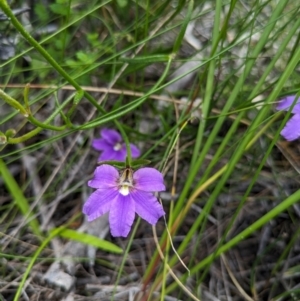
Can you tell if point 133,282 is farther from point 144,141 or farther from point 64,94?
point 64,94

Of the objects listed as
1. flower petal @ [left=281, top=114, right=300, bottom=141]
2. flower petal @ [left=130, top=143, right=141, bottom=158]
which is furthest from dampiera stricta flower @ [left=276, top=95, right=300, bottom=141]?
flower petal @ [left=130, top=143, right=141, bottom=158]

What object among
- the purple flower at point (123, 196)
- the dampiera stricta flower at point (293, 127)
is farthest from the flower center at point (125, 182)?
the dampiera stricta flower at point (293, 127)

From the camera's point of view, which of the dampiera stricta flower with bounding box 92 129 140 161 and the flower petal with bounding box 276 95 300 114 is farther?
the dampiera stricta flower with bounding box 92 129 140 161

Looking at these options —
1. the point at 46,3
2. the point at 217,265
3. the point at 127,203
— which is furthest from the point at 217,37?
the point at 46,3

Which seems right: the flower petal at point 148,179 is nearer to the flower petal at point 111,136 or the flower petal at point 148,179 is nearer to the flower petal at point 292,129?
the flower petal at point 292,129

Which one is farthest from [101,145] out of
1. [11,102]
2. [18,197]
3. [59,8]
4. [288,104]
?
[11,102]

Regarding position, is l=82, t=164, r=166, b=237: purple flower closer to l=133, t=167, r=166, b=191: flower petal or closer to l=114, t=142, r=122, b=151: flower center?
l=133, t=167, r=166, b=191: flower petal

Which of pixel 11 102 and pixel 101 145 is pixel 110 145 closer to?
pixel 101 145
